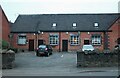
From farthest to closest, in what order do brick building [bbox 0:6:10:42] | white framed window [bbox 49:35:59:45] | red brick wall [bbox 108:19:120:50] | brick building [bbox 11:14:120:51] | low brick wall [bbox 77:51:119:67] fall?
1. white framed window [bbox 49:35:59:45]
2. brick building [bbox 11:14:120:51]
3. red brick wall [bbox 108:19:120:50]
4. brick building [bbox 0:6:10:42]
5. low brick wall [bbox 77:51:119:67]

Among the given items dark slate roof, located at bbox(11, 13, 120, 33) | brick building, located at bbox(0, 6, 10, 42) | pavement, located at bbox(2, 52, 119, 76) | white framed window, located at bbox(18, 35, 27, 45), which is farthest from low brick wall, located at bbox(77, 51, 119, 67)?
white framed window, located at bbox(18, 35, 27, 45)

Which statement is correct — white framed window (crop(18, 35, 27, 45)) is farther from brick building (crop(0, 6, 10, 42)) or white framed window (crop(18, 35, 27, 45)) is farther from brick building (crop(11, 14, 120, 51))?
brick building (crop(0, 6, 10, 42))

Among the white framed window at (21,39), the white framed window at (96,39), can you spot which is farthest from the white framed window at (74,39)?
the white framed window at (21,39)

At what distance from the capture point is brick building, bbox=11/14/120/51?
199 ft

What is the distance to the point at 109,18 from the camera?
64.4 metres

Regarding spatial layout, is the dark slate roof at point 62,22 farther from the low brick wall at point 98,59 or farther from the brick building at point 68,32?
the low brick wall at point 98,59

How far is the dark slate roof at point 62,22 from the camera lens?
203ft

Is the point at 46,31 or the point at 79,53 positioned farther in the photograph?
the point at 46,31

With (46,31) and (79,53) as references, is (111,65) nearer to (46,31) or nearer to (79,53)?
(79,53)

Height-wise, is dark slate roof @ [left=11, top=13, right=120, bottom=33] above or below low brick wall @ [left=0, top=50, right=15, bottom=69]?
above

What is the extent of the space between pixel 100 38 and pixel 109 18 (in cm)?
561

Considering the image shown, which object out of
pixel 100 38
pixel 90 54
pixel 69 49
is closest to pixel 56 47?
pixel 69 49

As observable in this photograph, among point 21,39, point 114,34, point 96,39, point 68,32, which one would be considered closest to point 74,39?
point 68,32

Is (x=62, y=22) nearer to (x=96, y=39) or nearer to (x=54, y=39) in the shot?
(x=54, y=39)
